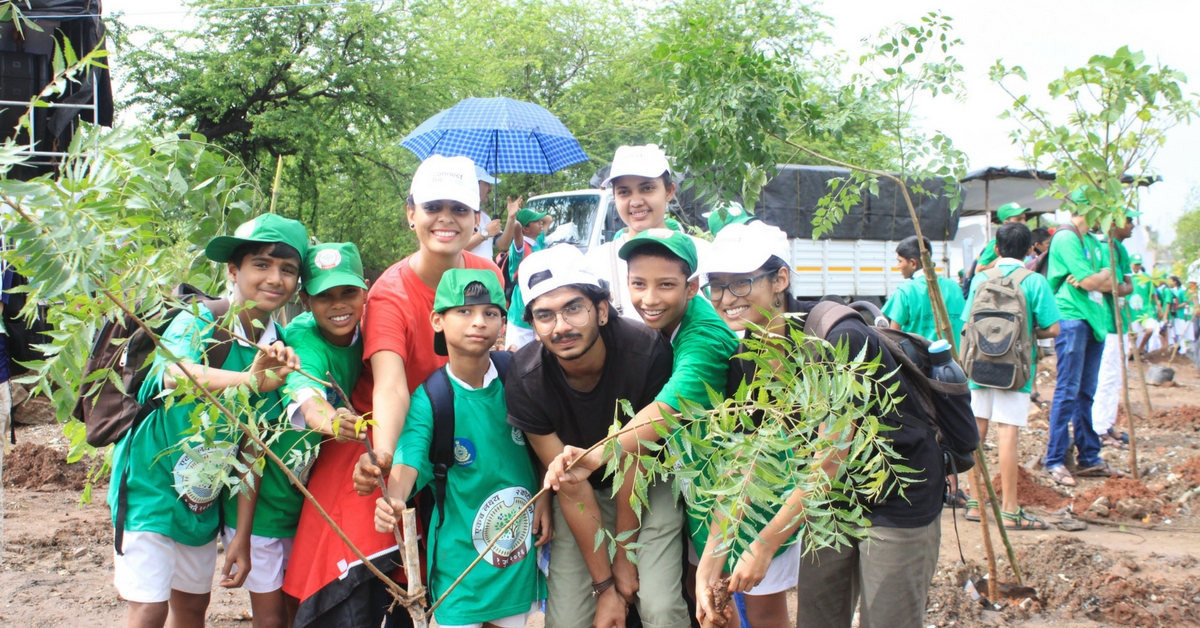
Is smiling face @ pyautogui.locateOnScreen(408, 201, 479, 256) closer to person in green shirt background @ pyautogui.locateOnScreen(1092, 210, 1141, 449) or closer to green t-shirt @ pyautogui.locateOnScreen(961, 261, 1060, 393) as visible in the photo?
green t-shirt @ pyautogui.locateOnScreen(961, 261, 1060, 393)

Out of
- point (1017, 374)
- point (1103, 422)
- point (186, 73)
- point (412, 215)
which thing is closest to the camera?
point (412, 215)

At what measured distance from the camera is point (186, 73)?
1419cm

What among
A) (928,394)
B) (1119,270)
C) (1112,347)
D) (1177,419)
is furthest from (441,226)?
(1177,419)

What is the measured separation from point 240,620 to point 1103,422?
22.9ft

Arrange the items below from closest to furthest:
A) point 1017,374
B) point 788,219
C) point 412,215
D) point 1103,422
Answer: point 412,215
point 1017,374
point 1103,422
point 788,219

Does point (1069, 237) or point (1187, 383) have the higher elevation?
point (1069, 237)

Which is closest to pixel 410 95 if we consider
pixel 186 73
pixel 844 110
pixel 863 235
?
pixel 186 73

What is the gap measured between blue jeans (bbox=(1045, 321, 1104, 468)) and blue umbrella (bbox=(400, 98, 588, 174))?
4922 mm

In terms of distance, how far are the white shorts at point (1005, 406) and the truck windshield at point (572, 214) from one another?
21.0 ft

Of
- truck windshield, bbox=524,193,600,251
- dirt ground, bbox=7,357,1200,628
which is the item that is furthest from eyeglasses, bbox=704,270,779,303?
truck windshield, bbox=524,193,600,251

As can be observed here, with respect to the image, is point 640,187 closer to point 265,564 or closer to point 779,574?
point 779,574

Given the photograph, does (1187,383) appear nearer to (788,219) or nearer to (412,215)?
(788,219)

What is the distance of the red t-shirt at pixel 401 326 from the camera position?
2.89 meters

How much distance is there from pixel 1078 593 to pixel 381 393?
392 cm
